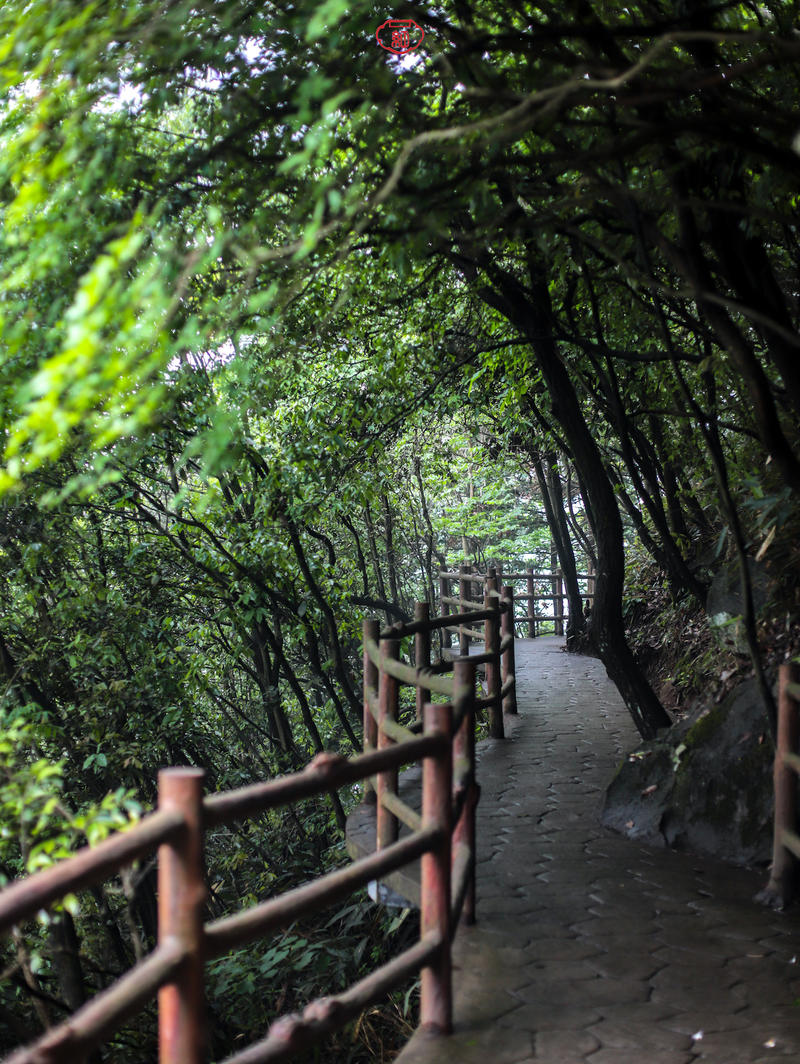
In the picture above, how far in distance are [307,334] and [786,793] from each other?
4.41 m

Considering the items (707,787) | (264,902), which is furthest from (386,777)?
(707,787)

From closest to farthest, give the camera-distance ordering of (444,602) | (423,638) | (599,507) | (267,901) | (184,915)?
1. (184,915)
2. (267,901)
3. (423,638)
4. (599,507)
5. (444,602)

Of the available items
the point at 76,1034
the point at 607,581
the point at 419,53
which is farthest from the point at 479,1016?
the point at 607,581

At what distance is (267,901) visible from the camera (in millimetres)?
2633

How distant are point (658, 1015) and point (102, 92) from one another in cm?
372

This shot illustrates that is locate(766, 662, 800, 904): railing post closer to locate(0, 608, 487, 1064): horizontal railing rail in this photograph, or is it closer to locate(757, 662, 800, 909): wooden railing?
locate(757, 662, 800, 909): wooden railing

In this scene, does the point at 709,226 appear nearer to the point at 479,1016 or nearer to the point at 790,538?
the point at 790,538

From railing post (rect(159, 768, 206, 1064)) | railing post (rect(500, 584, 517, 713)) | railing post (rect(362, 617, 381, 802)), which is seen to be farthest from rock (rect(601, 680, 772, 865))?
railing post (rect(159, 768, 206, 1064))

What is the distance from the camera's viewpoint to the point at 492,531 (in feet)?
66.6

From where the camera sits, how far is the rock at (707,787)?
16.3ft

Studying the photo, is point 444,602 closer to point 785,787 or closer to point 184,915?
point 785,787

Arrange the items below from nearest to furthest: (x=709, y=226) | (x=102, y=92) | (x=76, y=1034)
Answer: (x=76, y=1034), (x=102, y=92), (x=709, y=226)

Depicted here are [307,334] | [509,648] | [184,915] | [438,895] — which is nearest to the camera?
[184,915]

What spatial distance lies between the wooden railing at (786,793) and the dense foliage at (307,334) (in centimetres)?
30
